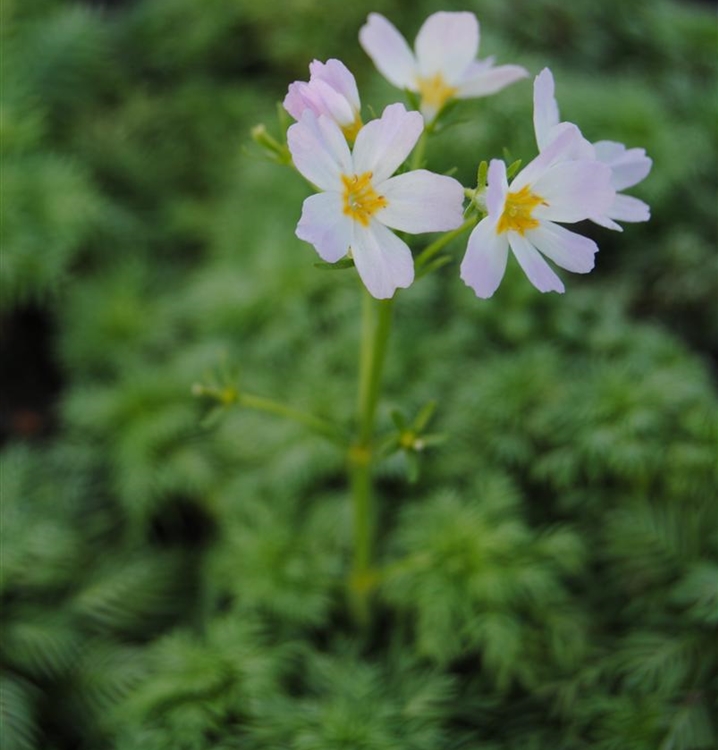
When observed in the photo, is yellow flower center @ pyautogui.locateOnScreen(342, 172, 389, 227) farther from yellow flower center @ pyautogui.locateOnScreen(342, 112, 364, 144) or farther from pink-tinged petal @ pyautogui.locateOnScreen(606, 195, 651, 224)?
pink-tinged petal @ pyautogui.locateOnScreen(606, 195, 651, 224)

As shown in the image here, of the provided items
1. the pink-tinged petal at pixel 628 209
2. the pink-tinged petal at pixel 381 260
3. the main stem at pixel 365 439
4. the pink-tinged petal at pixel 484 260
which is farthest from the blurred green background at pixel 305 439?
the pink-tinged petal at pixel 628 209

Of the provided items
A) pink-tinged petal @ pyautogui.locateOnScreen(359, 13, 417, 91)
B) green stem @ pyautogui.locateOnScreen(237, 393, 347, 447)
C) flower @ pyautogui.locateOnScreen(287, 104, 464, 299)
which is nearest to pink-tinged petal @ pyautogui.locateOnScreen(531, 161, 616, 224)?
flower @ pyautogui.locateOnScreen(287, 104, 464, 299)

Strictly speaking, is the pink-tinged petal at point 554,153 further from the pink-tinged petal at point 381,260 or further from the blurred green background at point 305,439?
the blurred green background at point 305,439

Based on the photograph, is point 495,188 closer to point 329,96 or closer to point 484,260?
point 484,260

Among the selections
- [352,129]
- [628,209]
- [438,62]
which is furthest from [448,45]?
[628,209]

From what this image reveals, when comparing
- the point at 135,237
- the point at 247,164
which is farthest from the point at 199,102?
the point at 135,237

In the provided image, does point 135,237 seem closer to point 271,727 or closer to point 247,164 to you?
point 247,164
